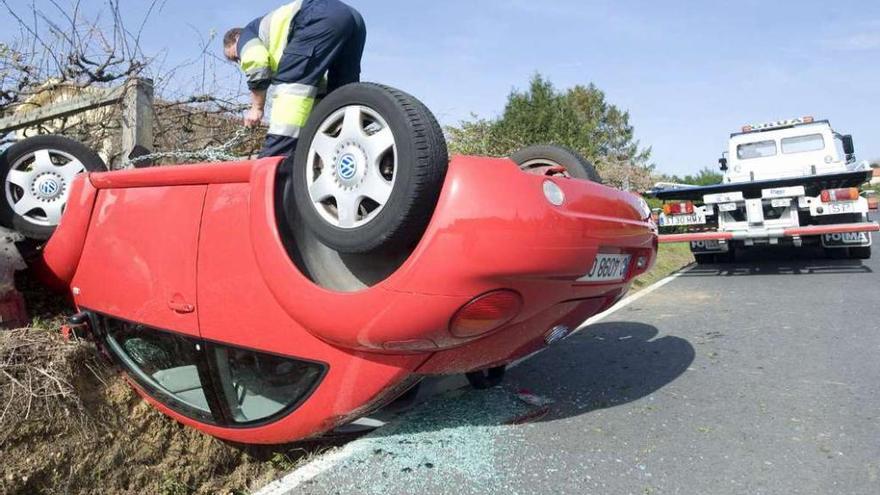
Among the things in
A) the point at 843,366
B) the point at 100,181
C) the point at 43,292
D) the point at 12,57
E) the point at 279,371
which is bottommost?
the point at 843,366

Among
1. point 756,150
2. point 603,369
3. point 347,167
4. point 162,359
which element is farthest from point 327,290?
point 756,150

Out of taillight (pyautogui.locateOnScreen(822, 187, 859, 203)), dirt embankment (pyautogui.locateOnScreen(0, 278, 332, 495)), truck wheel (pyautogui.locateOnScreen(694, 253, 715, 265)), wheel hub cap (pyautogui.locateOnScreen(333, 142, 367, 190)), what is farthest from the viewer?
truck wheel (pyautogui.locateOnScreen(694, 253, 715, 265))

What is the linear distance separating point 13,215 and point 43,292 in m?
0.46

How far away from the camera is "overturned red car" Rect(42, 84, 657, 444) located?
2205mm

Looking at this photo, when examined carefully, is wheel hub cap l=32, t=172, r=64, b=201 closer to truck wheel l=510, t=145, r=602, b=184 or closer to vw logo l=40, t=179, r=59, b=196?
vw logo l=40, t=179, r=59, b=196

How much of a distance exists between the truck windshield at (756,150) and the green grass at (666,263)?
2.30 metres

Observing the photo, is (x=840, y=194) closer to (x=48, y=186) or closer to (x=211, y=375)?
(x=211, y=375)

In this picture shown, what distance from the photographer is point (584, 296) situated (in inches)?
109

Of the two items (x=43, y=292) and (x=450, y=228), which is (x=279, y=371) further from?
(x=43, y=292)

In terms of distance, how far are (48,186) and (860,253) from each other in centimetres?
1113

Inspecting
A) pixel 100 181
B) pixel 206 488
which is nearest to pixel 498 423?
pixel 206 488

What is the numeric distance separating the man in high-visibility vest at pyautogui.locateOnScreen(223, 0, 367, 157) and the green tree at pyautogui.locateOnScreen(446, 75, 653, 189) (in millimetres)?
9401

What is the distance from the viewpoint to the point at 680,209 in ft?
33.0

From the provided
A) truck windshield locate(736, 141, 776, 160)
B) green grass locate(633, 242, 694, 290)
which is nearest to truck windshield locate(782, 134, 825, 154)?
truck windshield locate(736, 141, 776, 160)
